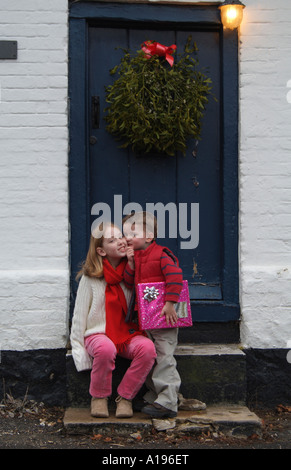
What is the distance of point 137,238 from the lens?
383 centimetres

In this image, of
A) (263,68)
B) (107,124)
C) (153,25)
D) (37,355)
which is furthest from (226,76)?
(37,355)

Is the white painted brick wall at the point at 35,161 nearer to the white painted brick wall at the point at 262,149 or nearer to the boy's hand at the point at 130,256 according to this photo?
the boy's hand at the point at 130,256

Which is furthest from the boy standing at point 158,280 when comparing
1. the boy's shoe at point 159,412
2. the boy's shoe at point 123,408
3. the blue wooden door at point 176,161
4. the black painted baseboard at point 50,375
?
the black painted baseboard at point 50,375

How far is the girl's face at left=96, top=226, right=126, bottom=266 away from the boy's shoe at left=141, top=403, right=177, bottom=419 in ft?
3.21

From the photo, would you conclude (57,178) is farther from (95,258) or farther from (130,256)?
(130,256)

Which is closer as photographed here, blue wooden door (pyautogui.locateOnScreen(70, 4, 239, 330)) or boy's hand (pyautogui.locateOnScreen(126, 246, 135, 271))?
boy's hand (pyautogui.locateOnScreen(126, 246, 135, 271))

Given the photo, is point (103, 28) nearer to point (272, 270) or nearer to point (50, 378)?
point (272, 270)

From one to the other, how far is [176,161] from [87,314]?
1360mm

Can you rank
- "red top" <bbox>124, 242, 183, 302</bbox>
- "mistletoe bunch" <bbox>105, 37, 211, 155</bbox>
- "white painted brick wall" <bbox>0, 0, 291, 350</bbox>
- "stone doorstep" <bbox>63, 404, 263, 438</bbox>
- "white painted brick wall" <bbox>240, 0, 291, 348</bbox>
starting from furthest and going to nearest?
"white painted brick wall" <bbox>240, 0, 291, 348</bbox>, "white painted brick wall" <bbox>0, 0, 291, 350</bbox>, "mistletoe bunch" <bbox>105, 37, 211, 155</bbox>, "red top" <bbox>124, 242, 183, 302</bbox>, "stone doorstep" <bbox>63, 404, 263, 438</bbox>

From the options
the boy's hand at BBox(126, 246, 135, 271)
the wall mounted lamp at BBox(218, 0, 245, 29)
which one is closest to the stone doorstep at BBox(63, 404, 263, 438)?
the boy's hand at BBox(126, 246, 135, 271)

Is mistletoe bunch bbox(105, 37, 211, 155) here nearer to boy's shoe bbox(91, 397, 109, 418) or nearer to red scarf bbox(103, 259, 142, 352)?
red scarf bbox(103, 259, 142, 352)

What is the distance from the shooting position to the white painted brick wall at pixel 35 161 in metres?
4.20

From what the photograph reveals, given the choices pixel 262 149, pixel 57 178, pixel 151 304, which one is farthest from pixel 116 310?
pixel 262 149

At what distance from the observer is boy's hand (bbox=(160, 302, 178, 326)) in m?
3.71
